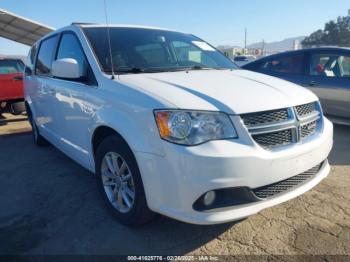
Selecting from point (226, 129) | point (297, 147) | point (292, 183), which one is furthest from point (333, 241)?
point (226, 129)

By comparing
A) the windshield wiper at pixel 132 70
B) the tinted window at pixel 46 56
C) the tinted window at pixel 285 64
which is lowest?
the tinted window at pixel 285 64

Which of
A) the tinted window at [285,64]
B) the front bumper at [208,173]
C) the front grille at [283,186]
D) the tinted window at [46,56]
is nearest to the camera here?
the front bumper at [208,173]

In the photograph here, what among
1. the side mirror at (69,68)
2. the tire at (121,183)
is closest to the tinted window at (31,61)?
the side mirror at (69,68)

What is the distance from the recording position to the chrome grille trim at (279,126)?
99.4 inches

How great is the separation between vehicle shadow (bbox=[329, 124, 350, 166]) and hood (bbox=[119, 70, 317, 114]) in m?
1.89

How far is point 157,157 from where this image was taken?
2.46 metres

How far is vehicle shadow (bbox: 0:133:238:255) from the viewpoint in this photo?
2.78m

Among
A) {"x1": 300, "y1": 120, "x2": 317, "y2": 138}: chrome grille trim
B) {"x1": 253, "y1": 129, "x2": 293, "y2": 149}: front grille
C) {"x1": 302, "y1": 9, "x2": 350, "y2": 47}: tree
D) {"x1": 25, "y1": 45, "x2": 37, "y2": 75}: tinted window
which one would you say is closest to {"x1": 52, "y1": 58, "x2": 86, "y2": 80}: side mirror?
{"x1": 253, "y1": 129, "x2": 293, "y2": 149}: front grille

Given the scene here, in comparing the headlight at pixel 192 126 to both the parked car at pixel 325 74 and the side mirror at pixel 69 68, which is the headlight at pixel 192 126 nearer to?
the side mirror at pixel 69 68

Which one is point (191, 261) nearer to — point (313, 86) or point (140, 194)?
point (140, 194)

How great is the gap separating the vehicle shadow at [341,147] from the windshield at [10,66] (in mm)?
7719

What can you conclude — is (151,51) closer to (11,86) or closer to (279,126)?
(279,126)

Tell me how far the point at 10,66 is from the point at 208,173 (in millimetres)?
8313

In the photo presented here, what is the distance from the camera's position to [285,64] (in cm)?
684
